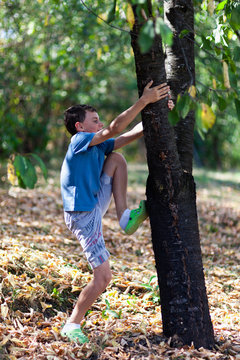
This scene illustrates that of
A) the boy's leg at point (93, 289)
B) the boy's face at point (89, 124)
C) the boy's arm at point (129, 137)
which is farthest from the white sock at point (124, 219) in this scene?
the boy's face at point (89, 124)

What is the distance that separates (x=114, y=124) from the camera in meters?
2.59

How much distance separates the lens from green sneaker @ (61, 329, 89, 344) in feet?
8.87

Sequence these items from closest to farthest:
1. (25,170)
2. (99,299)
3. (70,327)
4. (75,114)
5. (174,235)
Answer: (174,235) < (70,327) < (75,114) < (99,299) < (25,170)

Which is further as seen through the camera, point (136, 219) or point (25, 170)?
point (25, 170)

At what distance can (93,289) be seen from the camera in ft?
8.93

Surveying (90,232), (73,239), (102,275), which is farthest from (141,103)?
(73,239)

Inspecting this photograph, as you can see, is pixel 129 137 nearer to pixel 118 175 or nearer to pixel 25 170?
pixel 118 175

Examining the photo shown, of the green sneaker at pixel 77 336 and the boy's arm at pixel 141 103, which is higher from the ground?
the boy's arm at pixel 141 103

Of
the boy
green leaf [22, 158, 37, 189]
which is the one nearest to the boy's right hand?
the boy

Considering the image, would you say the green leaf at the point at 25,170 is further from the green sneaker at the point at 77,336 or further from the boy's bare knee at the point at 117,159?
the green sneaker at the point at 77,336

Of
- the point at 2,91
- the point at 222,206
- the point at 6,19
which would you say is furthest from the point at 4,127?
the point at 222,206

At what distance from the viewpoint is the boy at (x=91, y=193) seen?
2742mm

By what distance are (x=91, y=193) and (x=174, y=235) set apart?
0.60m

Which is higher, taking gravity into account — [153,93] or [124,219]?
[153,93]
